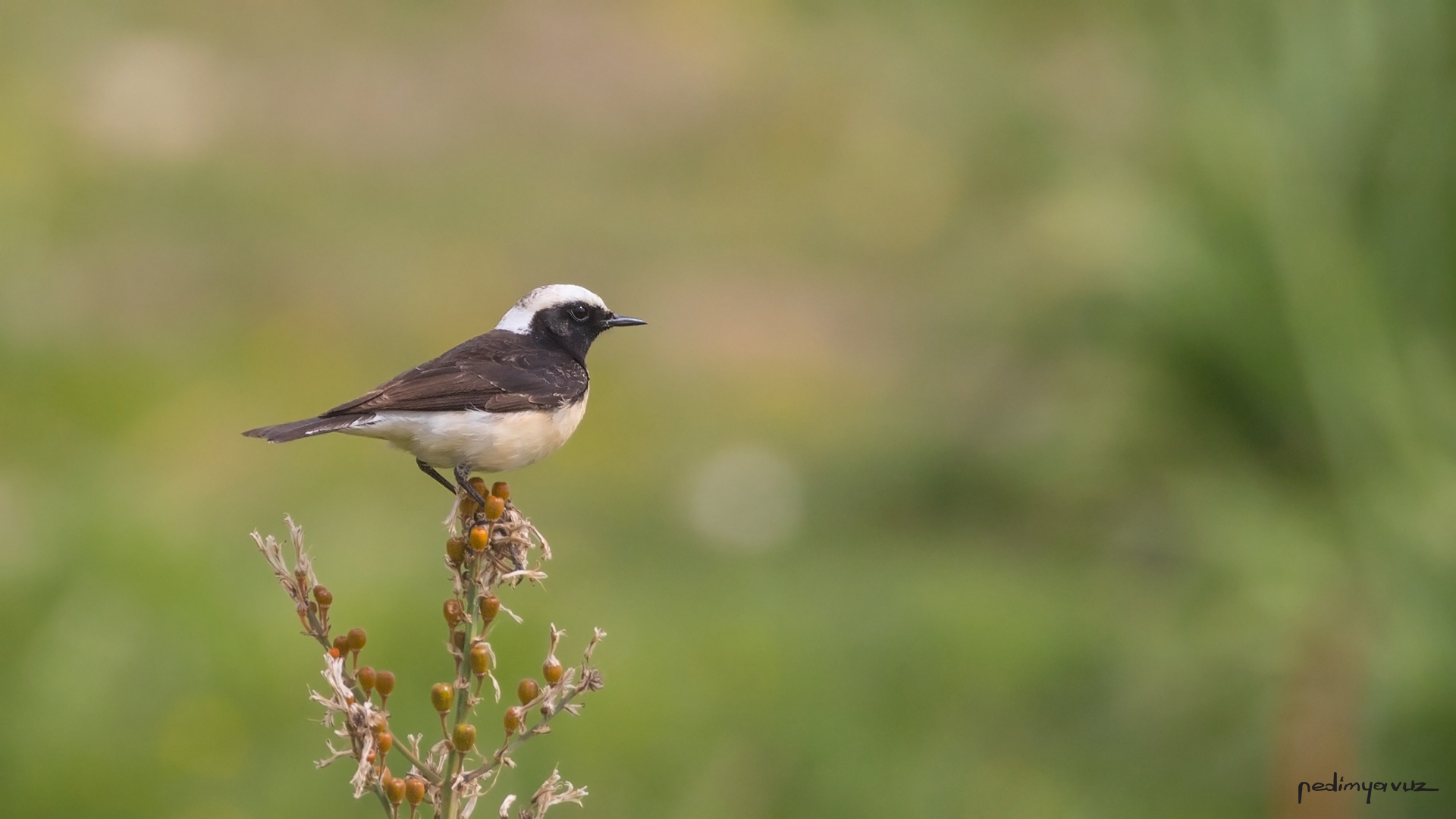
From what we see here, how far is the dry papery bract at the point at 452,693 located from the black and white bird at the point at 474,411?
633 millimetres

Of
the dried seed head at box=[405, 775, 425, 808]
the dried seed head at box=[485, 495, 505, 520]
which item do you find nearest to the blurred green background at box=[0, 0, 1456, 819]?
the dried seed head at box=[485, 495, 505, 520]

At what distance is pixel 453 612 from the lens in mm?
2451

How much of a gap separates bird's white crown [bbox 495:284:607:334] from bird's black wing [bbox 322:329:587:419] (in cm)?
22

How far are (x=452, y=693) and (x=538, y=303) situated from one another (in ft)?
Answer: 6.43

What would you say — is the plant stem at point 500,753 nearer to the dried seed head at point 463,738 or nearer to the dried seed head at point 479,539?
the dried seed head at point 463,738

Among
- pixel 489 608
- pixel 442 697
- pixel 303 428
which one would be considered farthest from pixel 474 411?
pixel 442 697

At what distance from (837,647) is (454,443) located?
377cm

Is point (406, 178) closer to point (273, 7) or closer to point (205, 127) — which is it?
point (205, 127)

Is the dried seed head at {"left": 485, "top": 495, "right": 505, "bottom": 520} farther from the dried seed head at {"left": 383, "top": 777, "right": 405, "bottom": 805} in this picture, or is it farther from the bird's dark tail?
the dried seed head at {"left": 383, "top": 777, "right": 405, "bottom": 805}

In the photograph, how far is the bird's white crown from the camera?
13.5 feet

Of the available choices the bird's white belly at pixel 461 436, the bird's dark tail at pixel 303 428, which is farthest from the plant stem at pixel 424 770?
the bird's white belly at pixel 461 436

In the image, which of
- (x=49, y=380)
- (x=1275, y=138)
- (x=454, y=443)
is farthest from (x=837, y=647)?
(x=49, y=380)

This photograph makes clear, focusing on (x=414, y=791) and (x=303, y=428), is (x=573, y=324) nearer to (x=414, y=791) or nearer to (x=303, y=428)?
(x=303, y=428)

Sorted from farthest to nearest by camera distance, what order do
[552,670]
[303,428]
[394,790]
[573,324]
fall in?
[573,324], [303,428], [552,670], [394,790]
